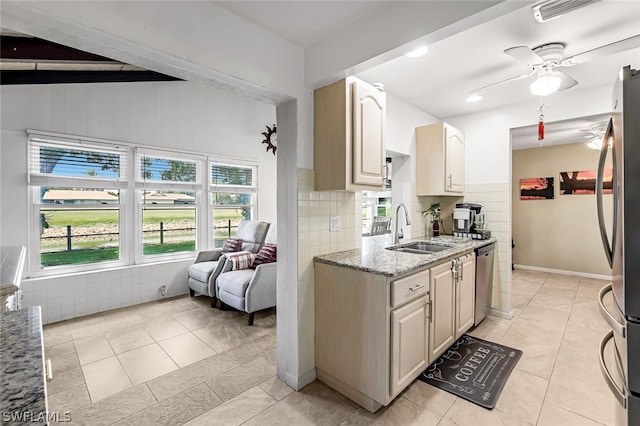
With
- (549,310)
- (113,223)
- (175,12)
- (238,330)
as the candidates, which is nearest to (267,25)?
(175,12)

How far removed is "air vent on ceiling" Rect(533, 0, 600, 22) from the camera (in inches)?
59.4

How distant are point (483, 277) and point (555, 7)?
94.0 inches

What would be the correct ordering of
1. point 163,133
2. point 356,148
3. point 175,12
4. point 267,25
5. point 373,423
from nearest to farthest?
point 175,12, point 373,423, point 267,25, point 356,148, point 163,133

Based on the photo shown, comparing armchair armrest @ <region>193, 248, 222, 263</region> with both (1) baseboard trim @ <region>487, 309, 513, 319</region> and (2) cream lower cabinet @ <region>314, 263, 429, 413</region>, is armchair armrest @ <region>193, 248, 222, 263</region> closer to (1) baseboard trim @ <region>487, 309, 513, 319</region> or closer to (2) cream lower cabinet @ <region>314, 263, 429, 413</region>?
(2) cream lower cabinet @ <region>314, 263, 429, 413</region>

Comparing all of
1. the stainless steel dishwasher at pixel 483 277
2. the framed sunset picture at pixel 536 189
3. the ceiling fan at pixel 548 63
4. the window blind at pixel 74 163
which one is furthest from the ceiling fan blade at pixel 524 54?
the framed sunset picture at pixel 536 189

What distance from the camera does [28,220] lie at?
10.3 ft

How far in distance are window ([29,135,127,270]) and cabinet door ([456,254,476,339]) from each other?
4063mm

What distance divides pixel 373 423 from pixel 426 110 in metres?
3.31

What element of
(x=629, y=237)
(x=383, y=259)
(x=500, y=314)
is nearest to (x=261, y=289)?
(x=383, y=259)

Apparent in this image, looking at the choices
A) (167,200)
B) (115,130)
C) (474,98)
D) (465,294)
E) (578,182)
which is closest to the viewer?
(465,294)

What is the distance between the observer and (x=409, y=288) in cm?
192

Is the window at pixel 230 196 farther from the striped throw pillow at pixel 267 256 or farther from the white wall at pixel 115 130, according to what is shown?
the striped throw pillow at pixel 267 256

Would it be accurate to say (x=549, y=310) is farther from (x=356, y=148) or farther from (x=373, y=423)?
(x=356, y=148)

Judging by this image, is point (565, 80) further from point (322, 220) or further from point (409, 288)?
point (322, 220)
